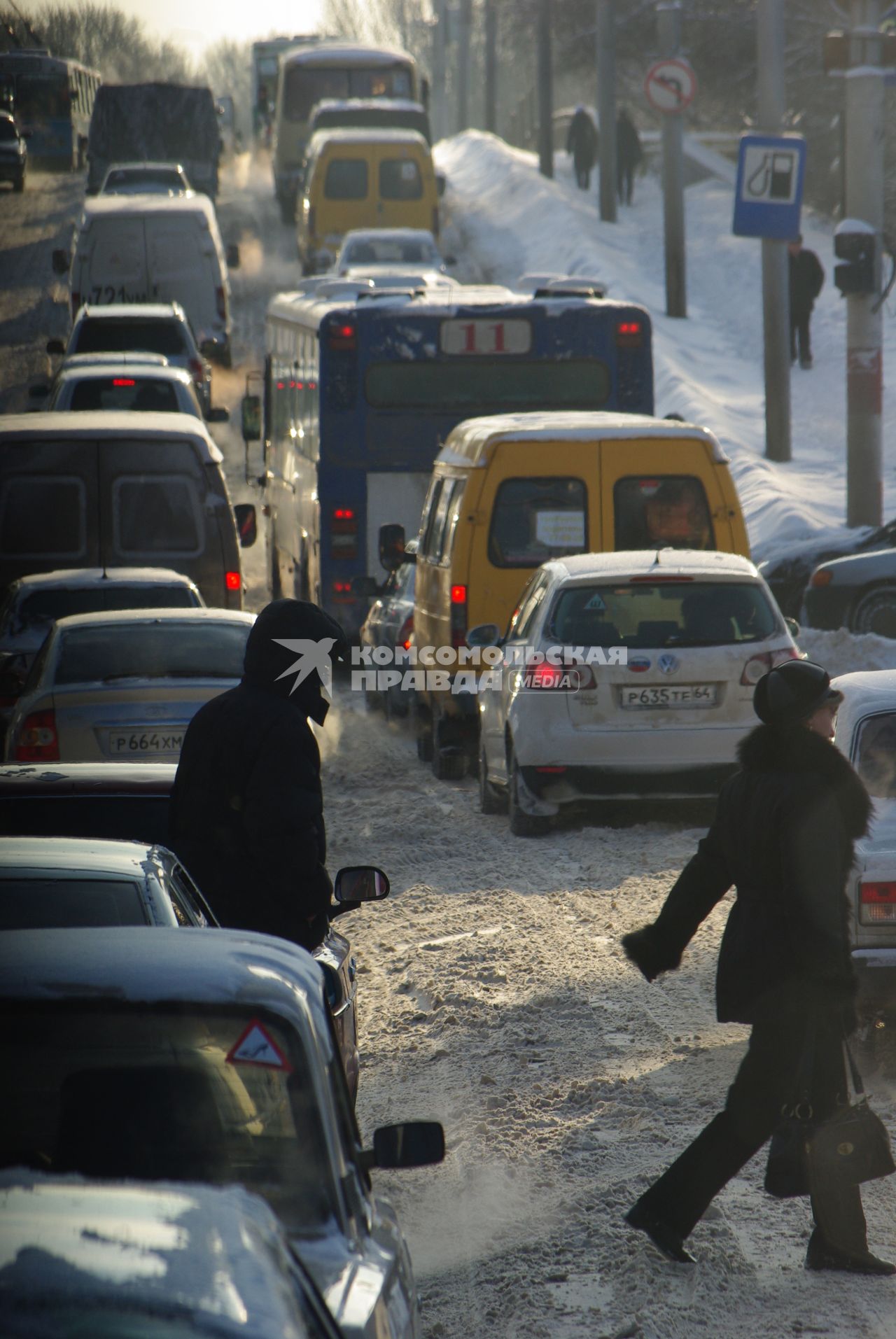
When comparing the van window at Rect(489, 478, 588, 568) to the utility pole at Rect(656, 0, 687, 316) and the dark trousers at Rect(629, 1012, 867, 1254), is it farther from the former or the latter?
the utility pole at Rect(656, 0, 687, 316)

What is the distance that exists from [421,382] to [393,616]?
7.60 ft

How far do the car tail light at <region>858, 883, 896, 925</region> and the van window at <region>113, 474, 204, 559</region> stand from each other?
8174 millimetres

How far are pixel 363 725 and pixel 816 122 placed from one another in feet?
125

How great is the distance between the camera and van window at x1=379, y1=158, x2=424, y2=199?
3766cm

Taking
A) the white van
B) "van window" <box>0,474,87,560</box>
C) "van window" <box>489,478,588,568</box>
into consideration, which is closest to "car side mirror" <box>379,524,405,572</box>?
"van window" <box>489,478,588,568</box>

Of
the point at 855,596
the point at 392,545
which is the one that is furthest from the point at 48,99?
the point at 855,596

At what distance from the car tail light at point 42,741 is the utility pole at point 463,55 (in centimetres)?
5921

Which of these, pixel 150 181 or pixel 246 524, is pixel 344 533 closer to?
pixel 246 524

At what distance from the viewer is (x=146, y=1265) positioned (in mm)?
2412

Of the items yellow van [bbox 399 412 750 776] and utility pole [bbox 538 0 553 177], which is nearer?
yellow van [bbox 399 412 750 776]

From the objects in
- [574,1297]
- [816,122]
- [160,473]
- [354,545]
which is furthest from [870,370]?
[816,122]

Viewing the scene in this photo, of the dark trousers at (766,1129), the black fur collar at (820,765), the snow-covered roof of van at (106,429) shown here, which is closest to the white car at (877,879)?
the black fur collar at (820,765)

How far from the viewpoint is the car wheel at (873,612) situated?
16734 millimetres

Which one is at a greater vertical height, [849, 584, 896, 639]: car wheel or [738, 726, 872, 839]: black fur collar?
[738, 726, 872, 839]: black fur collar
